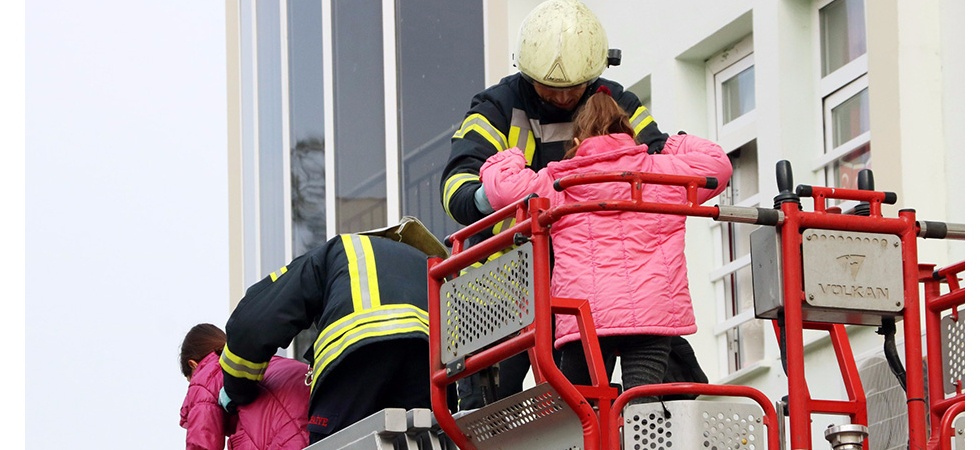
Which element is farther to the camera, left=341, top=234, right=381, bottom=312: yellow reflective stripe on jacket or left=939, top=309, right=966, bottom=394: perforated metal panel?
left=341, top=234, right=381, bottom=312: yellow reflective stripe on jacket

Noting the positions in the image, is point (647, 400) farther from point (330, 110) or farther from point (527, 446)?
point (330, 110)

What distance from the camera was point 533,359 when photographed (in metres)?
6.93

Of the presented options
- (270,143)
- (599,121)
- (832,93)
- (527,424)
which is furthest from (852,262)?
(270,143)

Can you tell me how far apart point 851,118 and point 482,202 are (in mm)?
4435

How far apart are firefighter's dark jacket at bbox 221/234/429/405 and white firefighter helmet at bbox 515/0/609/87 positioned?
1070 millimetres

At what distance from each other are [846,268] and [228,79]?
44.0 ft

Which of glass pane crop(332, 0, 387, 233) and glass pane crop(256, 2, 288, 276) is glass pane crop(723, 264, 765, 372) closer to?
glass pane crop(332, 0, 387, 233)

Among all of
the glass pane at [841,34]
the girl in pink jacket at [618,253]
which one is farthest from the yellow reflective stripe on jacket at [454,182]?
the glass pane at [841,34]

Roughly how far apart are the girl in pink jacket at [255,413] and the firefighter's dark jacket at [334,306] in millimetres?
207

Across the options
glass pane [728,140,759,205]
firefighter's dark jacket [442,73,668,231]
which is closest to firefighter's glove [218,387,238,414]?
Result: firefighter's dark jacket [442,73,668,231]

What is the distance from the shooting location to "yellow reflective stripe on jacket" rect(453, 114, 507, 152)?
853 cm

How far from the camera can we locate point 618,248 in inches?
288

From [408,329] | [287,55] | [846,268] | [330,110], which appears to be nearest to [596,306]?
[846,268]

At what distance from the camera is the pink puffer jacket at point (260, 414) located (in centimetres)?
905
